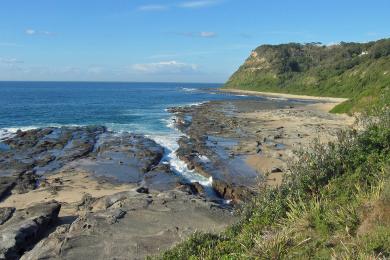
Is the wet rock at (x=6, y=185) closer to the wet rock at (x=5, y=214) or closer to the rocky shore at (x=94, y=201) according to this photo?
the rocky shore at (x=94, y=201)

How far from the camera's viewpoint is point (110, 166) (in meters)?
33.8

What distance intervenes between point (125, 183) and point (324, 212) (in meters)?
19.4

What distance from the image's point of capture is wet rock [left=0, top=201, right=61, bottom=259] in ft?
53.1

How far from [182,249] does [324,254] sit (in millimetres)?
4042

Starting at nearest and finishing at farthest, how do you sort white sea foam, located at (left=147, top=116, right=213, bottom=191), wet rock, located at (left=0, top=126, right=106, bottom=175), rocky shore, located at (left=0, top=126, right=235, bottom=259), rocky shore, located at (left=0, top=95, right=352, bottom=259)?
rocky shore, located at (left=0, top=126, right=235, bottom=259) < rocky shore, located at (left=0, top=95, right=352, bottom=259) < white sea foam, located at (left=147, top=116, right=213, bottom=191) < wet rock, located at (left=0, top=126, right=106, bottom=175)

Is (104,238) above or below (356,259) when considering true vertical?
below

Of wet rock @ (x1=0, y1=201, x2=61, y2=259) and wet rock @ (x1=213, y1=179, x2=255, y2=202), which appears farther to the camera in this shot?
wet rock @ (x1=213, y1=179, x2=255, y2=202)

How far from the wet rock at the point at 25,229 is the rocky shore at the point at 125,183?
0.12 feet

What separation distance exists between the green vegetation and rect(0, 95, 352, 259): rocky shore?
5.90 ft

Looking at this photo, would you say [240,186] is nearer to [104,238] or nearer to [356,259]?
[104,238]

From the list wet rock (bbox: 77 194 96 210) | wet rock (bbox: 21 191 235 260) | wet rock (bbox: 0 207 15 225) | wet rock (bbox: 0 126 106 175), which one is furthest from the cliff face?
wet rock (bbox: 0 207 15 225)

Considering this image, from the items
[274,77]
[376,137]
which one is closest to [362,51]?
[274,77]

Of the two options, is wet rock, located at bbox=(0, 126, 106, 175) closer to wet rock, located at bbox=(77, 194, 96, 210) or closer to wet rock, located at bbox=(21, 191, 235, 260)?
wet rock, located at bbox=(77, 194, 96, 210)

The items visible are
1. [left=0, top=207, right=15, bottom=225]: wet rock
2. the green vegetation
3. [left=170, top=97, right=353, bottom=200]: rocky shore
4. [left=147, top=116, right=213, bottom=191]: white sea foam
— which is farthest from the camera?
[left=147, top=116, right=213, bottom=191]: white sea foam
